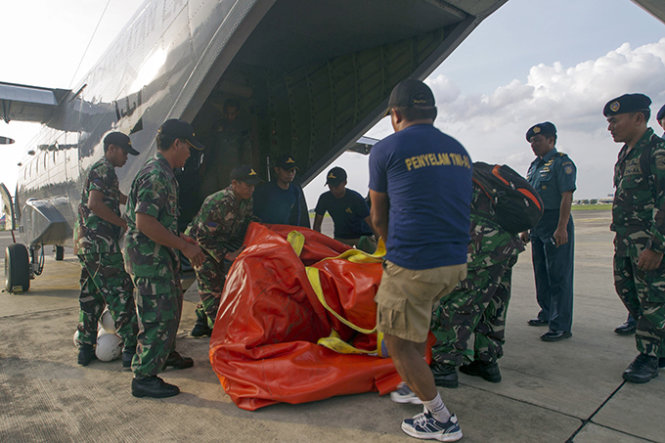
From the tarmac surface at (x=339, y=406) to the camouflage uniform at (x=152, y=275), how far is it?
31cm

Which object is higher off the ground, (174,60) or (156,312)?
(174,60)

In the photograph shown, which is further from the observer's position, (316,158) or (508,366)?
(316,158)

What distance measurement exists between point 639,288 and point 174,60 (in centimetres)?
406

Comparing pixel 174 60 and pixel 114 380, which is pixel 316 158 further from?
pixel 114 380

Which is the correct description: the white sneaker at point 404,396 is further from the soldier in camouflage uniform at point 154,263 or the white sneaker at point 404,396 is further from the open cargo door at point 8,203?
the open cargo door at point 8,203

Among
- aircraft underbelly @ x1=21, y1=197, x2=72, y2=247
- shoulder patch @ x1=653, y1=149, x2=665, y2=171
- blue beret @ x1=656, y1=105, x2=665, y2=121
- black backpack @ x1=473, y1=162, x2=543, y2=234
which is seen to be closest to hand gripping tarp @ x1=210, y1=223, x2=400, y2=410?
black backpack @ x1=473, y1=162, x2=543, y2=234

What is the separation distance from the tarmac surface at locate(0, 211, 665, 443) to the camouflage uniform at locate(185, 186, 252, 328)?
469 mm

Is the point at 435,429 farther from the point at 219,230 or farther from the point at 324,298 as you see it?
the point at 219,230

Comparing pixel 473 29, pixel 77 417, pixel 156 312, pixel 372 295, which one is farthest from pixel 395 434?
pixel 473 29

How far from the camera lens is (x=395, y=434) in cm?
210

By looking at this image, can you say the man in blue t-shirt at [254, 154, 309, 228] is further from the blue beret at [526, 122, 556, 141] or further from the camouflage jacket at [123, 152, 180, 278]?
the blue beret at [526, 122, 556, 141]

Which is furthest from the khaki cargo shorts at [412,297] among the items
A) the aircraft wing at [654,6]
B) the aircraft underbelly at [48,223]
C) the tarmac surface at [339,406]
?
the aircraft underbelly at [48,223]

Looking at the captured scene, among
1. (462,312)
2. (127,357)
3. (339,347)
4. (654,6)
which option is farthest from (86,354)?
(654,6)

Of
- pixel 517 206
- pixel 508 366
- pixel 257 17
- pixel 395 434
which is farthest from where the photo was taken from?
pixel 508 366
